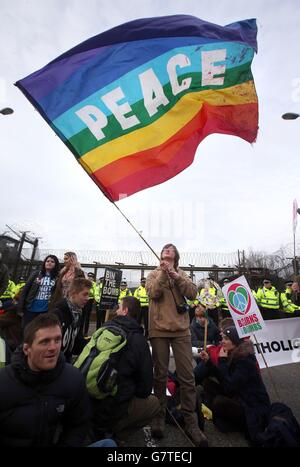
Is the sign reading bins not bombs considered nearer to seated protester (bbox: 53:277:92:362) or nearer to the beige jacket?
seated protester (bbox: 53:277:92:362)

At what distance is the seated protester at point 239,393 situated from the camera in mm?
3037

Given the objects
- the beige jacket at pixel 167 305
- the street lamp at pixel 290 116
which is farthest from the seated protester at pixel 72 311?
the street lamp at pixel 290 116

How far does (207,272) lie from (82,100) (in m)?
14.0

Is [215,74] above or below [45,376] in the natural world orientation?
above

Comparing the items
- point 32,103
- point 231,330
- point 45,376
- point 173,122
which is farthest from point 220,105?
point 45,376

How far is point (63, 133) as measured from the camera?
315 centimetres

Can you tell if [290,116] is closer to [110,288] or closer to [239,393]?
[110,288]

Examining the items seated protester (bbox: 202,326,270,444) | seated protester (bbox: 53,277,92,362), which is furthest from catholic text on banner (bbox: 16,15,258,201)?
seated protester (bbox: 202,326,270,444)

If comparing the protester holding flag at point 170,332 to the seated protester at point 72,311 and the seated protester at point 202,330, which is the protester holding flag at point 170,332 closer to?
the seated protester at point 72,311

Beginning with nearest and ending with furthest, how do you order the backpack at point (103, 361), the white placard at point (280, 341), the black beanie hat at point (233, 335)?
the backpack at point (103, 361) → the black beanie hat at point (233, 335) → the white placard at point (280, 341)

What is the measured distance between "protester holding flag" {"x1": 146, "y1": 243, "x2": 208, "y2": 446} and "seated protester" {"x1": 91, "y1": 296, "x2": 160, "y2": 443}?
374mm

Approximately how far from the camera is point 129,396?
269 cm

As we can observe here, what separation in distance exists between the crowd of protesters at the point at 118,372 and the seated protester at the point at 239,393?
10mm
